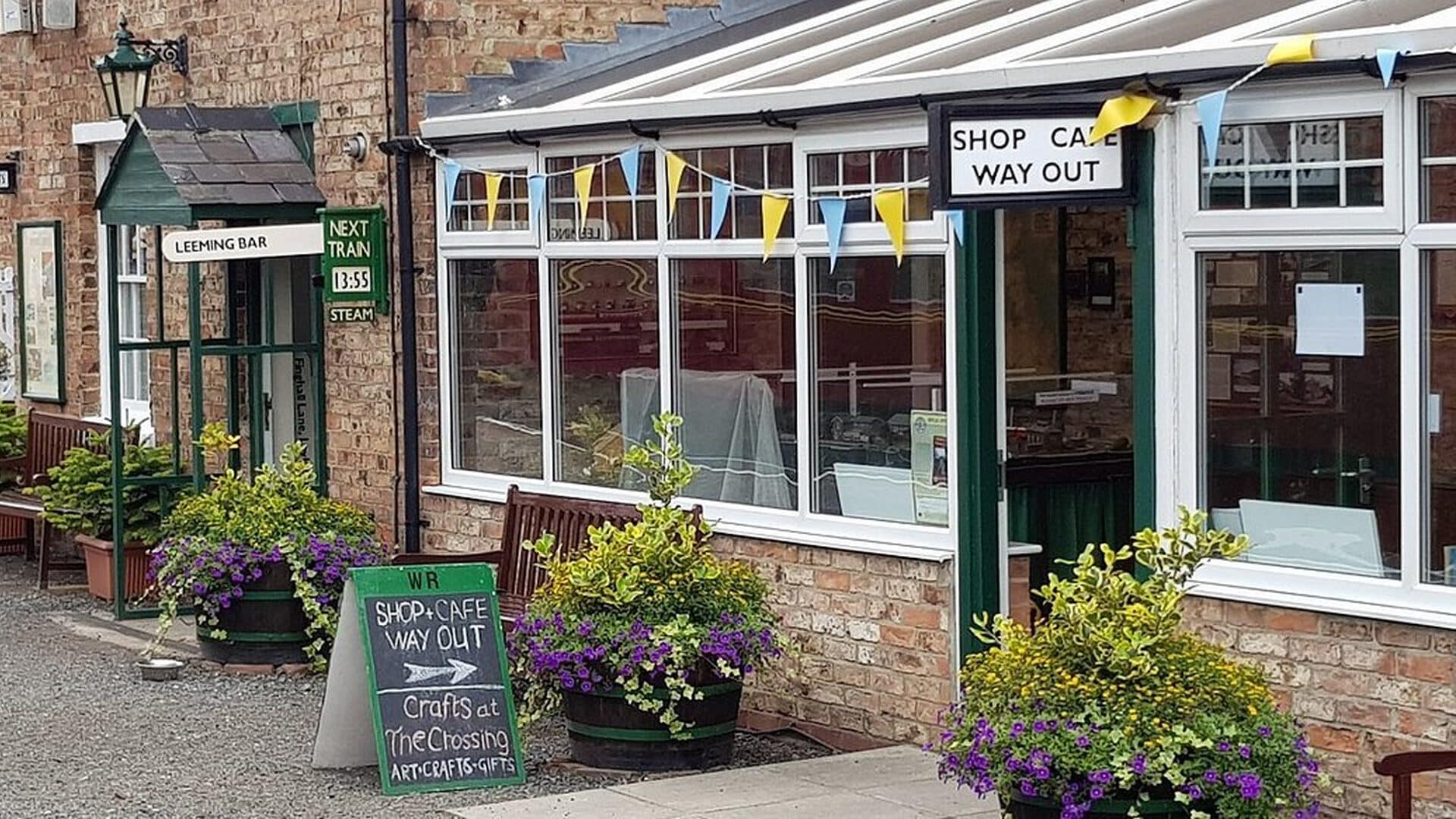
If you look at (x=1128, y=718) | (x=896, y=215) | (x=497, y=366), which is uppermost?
(x=896, y=215)

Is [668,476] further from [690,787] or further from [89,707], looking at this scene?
[89,707]

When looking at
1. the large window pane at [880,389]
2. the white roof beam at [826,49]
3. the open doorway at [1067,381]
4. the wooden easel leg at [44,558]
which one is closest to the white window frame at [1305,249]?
the large window pane at [880,389]

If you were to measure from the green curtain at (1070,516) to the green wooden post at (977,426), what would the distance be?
81cm

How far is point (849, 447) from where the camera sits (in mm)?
9352

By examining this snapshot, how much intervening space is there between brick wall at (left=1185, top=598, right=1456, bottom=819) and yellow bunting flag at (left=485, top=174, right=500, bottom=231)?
463cm

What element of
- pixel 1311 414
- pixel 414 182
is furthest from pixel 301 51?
pixel 1311 414

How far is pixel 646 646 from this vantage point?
27.6ft

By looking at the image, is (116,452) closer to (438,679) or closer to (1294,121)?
(438,679)

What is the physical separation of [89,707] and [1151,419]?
5.07 metres

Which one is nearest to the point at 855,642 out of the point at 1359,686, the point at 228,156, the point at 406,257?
the point at 1359,686

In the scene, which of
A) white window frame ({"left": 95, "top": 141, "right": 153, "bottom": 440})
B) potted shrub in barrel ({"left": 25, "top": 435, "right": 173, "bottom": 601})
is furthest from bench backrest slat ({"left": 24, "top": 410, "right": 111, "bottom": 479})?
potted shrub in barrel ({"left": 25, "top": 435, "right": 173, "bottom": 601})

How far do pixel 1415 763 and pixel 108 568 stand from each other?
894 centimetres

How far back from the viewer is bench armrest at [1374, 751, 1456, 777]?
20.6 feet

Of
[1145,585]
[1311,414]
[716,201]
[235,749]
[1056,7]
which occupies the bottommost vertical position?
[235,749]
